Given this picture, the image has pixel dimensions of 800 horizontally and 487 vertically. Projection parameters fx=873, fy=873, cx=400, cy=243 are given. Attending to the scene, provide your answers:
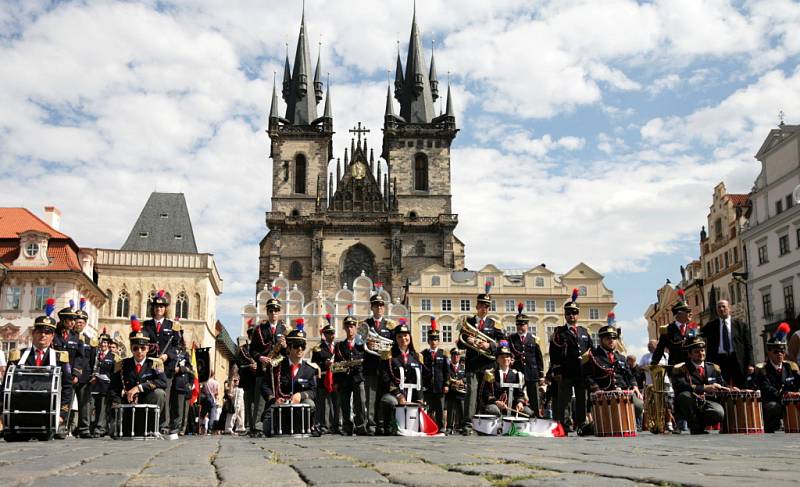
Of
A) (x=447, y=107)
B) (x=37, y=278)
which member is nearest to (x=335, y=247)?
(x=447, y=107)

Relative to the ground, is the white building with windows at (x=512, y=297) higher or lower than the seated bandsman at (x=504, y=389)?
higher

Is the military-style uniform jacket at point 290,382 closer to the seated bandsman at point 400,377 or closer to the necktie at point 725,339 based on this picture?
the seated bandsman at point 400,377

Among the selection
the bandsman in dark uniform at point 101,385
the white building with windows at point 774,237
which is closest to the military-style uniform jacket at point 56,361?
the bandsman in dark uniform at point 101,385

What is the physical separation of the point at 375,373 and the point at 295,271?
59.6 meters

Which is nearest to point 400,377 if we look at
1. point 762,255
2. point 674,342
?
point 674,342

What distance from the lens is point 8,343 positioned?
131 ft

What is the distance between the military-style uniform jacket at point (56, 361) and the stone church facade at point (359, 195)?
5413cm

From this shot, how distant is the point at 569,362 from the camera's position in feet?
41.2

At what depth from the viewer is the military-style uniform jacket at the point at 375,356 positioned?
497 inches

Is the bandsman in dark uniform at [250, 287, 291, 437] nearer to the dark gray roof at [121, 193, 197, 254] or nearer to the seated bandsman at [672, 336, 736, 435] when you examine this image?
the seated bandsman at [672, 336, 736, 435]

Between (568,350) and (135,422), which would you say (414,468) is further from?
(568,350)

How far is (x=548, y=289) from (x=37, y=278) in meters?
35.8

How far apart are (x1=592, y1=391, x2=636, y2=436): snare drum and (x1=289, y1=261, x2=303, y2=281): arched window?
2410 inches

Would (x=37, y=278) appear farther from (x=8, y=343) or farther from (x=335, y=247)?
(x=335, y=247)
